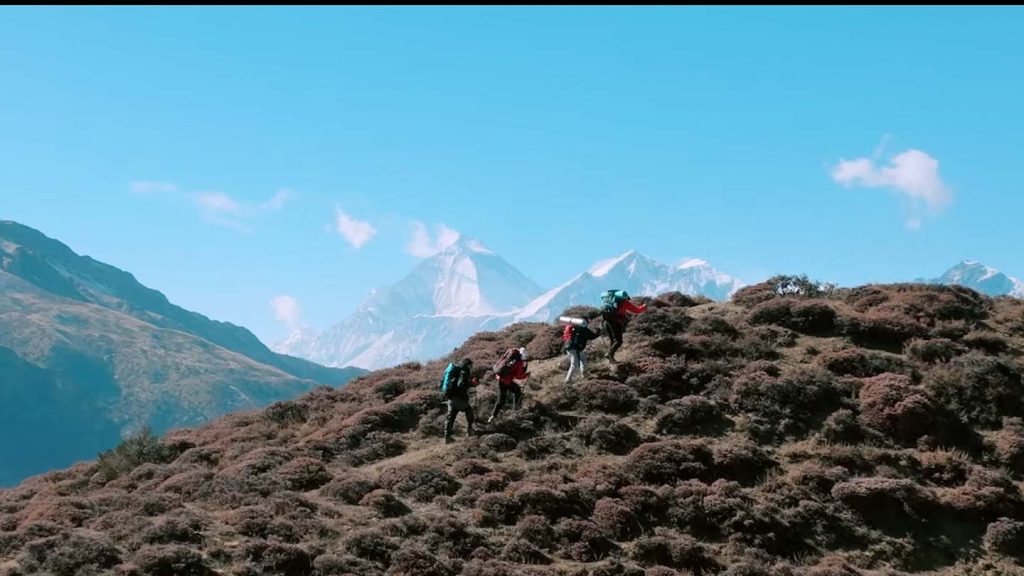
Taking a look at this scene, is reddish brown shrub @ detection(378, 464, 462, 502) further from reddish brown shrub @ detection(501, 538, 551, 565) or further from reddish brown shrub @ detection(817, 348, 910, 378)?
reddish brown shrub @ detection(817, 348, 910, 378)

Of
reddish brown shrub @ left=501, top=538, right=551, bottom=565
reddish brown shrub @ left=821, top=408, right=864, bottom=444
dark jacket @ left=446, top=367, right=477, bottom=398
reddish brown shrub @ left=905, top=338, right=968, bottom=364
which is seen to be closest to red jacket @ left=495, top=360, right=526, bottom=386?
dark jacket @ left=446, top=367, right=477, bottom=398

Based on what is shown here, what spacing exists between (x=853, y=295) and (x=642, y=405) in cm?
1340

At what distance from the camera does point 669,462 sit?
2033cm

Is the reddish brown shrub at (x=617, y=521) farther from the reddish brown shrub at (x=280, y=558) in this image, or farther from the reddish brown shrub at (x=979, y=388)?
the reddish brown shrub at (x=979, y=388)

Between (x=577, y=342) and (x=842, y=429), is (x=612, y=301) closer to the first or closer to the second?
(x=577, y=342)

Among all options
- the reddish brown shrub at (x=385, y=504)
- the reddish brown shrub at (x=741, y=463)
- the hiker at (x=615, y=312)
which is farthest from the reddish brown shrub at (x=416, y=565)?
the hiker at (x=615, y=312)

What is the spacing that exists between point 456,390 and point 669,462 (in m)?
5.90

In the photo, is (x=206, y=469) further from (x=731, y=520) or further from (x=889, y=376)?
(x=889, y=376)

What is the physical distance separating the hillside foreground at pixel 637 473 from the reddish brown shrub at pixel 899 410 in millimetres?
56

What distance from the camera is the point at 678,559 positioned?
16.6m

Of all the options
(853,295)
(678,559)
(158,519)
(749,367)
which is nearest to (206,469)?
(158,519)

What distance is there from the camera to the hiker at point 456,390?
891 inches

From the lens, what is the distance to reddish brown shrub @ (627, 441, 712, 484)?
20.0 m

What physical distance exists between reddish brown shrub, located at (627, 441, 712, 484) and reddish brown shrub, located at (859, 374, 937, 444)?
5.10 m
